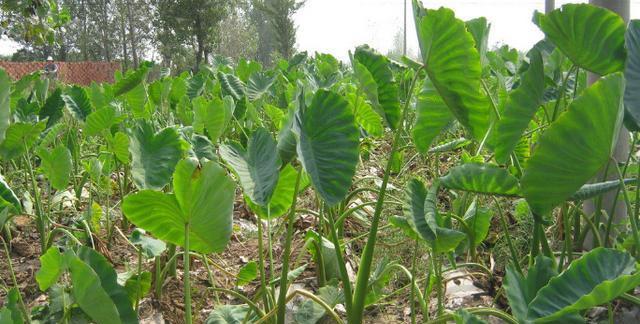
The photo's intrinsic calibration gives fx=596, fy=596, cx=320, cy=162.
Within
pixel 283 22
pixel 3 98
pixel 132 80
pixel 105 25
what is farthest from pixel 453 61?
pixel 105 25

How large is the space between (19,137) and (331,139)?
2.72 feet

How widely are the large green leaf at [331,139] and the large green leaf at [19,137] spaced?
683 mm

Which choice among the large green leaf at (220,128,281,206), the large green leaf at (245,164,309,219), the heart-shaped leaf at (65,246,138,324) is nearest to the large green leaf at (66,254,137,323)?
the heart-shaped leaf at (65,246,138,324)

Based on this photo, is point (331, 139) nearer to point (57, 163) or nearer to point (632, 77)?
point (632, 77)

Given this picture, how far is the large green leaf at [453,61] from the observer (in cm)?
88

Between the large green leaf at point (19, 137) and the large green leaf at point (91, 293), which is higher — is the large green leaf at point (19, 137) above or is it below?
above

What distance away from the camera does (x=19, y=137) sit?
1.36m

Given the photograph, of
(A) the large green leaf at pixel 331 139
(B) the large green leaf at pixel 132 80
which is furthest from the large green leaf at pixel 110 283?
(B) the large green leaf at pixel 132 80

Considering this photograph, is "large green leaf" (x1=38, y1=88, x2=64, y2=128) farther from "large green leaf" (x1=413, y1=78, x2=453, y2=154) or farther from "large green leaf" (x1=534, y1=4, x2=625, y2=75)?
"large green leaf" (x1=534, y1=4, x2=625, y2=75)

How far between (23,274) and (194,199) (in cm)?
96

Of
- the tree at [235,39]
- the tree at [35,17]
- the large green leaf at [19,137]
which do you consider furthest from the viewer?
the tree at [235,39]

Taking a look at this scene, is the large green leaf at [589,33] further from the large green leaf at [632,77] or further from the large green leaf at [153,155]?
the large green leaf at [153,155]

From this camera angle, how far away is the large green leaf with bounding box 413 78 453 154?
1157 millimetres

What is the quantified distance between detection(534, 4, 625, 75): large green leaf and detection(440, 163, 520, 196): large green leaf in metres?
0.23
